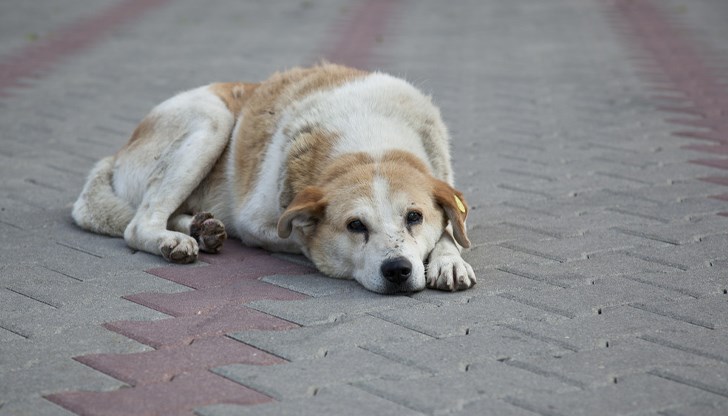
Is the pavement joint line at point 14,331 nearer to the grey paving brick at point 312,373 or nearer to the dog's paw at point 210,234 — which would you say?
the grey paving brick at point 312,373

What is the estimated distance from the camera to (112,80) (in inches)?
380

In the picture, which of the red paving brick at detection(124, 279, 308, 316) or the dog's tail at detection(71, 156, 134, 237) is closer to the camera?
the red paving brick at detection(124, 279, 308, 316)

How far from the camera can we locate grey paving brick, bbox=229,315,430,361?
3699mm

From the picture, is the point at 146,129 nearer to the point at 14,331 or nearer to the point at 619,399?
the point at 14,331

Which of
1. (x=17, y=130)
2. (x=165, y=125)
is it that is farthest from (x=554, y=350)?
(x=17, y=130)

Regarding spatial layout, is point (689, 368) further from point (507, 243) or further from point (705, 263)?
point (507, 243)

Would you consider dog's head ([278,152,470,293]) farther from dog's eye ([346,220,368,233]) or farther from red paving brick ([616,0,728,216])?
red paving brick ([616,0,728,216])

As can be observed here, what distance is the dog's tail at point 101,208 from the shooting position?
5.39 m

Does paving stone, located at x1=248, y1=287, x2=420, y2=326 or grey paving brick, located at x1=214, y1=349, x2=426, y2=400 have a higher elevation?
grey paving brick, located at x1=214, y1=349, x2=426, y2=400

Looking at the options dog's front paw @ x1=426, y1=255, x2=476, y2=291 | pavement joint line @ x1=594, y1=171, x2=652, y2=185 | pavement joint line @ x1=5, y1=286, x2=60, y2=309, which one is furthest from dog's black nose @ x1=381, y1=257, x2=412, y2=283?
pavement joint line @ x1=594, y1=171, x2=652, y2=185

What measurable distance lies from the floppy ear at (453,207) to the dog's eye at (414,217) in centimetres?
16

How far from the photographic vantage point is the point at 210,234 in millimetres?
5027

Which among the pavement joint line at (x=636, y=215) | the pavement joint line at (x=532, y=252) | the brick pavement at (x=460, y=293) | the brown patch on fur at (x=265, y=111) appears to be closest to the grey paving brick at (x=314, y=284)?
the brick pavement at (x=460, y=293)

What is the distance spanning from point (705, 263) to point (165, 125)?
282 cm
